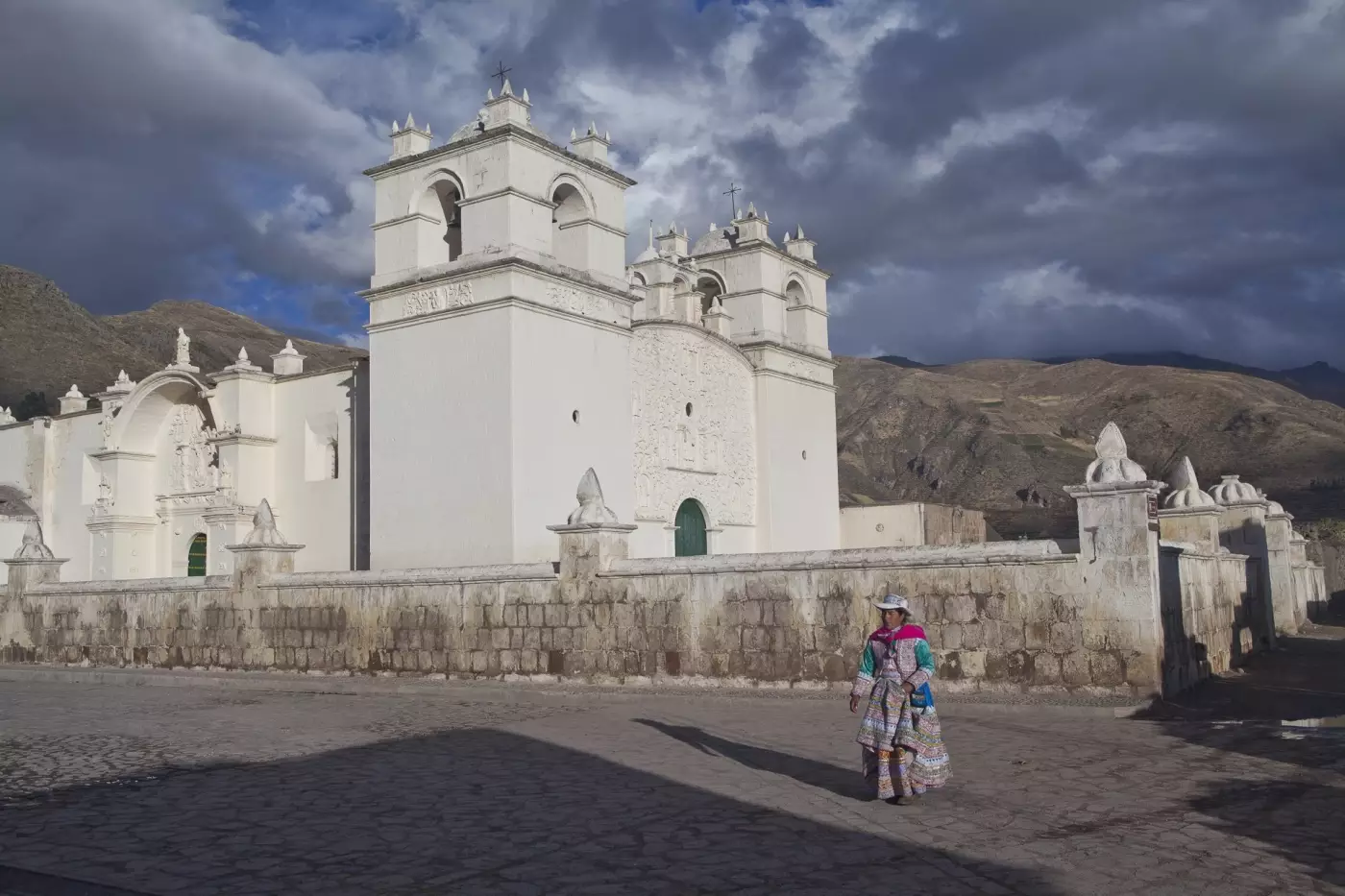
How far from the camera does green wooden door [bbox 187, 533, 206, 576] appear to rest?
76.9 ft

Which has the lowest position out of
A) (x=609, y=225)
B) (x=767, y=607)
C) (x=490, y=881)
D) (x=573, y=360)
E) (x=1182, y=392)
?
(x=490, y=881)

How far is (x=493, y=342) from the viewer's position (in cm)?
1730

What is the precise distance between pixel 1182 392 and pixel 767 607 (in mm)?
77290

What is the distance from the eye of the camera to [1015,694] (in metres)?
10.8

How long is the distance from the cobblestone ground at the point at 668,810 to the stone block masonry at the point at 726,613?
0.86m

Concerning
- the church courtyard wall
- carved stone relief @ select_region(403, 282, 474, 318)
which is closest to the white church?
carved stone relief @ select_region(403, 282, 474, 318)

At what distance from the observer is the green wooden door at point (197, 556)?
2345 centimetres

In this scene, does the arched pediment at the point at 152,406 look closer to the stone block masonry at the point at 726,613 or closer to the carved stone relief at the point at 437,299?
the stone block masonry at the point at 726,613

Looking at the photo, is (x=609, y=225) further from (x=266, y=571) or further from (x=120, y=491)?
(x=120, y=491)

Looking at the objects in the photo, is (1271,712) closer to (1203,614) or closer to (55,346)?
(1203,614)

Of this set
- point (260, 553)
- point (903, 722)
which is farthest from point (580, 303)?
point (903, 722)

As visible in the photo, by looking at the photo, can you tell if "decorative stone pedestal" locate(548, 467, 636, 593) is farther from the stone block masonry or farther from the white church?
the white church

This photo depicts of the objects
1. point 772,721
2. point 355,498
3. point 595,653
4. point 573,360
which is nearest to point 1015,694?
point 772,721

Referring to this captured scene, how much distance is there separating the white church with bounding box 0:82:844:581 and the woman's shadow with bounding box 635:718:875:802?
24.4ft
